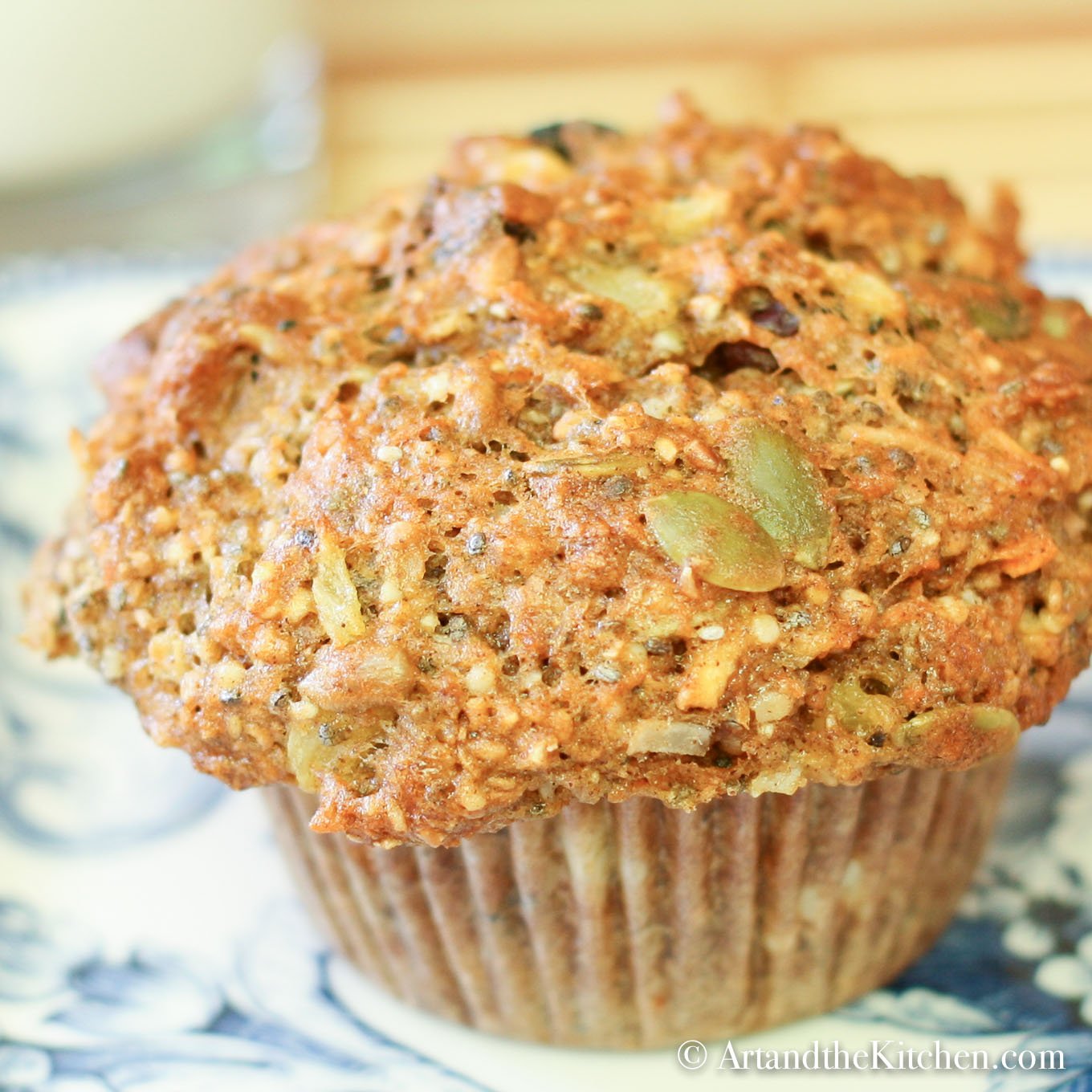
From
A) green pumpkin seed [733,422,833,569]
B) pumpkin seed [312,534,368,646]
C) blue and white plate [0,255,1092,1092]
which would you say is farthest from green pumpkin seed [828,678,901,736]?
blue and white plate [0,255,1092,1092]

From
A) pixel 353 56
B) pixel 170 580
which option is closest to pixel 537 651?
pixel 170 580

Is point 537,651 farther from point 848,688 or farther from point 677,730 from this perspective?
point 848,688

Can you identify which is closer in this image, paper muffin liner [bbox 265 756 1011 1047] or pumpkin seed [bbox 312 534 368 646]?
pumpkin seed [bbox 312 534 368 646]

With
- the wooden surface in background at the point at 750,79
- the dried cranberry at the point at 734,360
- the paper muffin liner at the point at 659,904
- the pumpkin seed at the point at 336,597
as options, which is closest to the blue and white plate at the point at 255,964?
the paper muffin liner at the point at 659,904

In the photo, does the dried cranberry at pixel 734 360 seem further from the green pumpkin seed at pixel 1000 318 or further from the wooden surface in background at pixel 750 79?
the wooden surface in background at pixel 750 79

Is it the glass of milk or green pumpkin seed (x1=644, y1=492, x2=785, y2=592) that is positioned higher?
the glass of milk

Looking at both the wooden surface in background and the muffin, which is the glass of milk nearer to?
the wooden surface in background

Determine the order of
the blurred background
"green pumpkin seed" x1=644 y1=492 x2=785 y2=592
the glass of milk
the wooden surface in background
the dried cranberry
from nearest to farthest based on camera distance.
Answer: "green pumpkin seed" x1=644 y1=492 x2=785 y2=592, the dried cranberry, the glass of milk, the blurred background, the wooden surface in background
